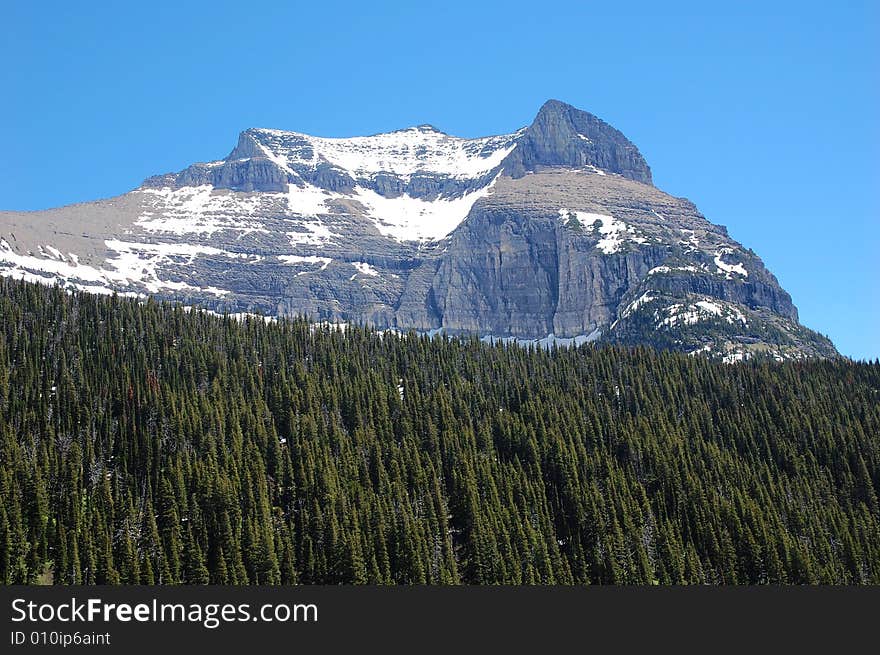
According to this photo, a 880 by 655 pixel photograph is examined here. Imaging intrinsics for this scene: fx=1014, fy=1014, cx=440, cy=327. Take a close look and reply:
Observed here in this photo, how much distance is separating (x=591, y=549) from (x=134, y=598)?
9381 centimetres

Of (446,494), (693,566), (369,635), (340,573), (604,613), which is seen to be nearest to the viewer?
(369,635)

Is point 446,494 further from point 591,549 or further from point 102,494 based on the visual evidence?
point 102,494

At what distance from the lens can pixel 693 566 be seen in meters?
163

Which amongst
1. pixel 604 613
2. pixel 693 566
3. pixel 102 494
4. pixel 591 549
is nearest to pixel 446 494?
pixel 591 549

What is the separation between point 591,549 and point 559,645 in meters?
83.7

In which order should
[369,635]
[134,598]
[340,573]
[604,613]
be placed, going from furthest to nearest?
[340,573] < [604,613] < [134,598] < [369,635]

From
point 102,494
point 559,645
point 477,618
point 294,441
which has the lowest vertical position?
point 559,645

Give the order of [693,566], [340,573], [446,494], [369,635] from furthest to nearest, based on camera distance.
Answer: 1. [446,494]
2. [693,566]
3. [340,573]
4. [369,635]

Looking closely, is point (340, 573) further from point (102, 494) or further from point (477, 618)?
point (477, 618)

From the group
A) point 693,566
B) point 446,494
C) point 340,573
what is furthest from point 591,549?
point 340,573

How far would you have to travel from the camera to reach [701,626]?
331 feet

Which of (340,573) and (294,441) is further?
(294,441)

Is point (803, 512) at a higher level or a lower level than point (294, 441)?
lower

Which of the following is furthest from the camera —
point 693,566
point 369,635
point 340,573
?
point 693,566
